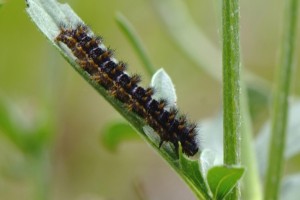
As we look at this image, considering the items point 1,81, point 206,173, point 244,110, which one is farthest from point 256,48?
point 206,173

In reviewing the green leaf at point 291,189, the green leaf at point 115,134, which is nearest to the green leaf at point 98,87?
the green leaf at point 291,189

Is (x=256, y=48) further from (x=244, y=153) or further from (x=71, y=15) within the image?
(x=71, y=15)

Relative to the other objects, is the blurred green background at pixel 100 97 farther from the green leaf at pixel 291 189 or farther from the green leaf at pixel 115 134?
the green leaf at pixel 291 189

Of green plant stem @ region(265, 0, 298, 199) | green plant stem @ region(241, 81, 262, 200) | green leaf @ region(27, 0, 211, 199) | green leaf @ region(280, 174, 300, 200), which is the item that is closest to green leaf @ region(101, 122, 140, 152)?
green leaf @ region(280, 174, 300, 200)

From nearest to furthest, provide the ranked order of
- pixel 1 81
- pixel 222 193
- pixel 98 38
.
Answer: pixel 222 193 < pixel 98 38 < pixel 1 81

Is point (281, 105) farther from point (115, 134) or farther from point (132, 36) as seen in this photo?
point (115, 134)

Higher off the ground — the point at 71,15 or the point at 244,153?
the point at 71,15

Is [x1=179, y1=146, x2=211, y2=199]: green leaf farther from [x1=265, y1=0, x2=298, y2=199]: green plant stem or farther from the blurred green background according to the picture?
the blurred green background
